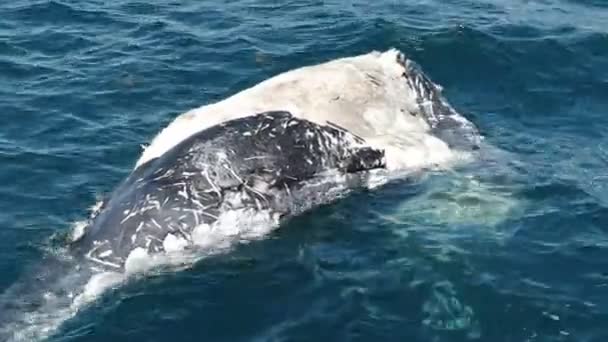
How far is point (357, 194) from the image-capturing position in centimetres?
1534

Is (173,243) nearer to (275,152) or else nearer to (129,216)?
(129,216)

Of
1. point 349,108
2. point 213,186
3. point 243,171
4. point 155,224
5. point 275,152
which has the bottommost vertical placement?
point 155,224

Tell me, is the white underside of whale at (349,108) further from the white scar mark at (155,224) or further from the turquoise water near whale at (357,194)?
the white scar mark at (155,224)

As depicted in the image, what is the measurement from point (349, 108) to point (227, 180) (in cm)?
268

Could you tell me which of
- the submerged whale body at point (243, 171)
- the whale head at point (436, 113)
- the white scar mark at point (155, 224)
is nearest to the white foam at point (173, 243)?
the submerged whale body at point (243, 171)

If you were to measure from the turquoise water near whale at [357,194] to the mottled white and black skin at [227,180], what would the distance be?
433mm

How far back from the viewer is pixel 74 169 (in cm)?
1745

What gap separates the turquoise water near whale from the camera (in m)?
12.8

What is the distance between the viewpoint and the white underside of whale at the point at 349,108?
50.1 feet

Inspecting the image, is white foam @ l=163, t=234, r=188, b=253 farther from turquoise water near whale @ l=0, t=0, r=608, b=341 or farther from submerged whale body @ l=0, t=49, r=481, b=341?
turquoise water near whale @ l=0, t=0, r=608, b=341

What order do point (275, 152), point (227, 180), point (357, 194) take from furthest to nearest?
point (357, 194), point (275, 152), point (227, 180)

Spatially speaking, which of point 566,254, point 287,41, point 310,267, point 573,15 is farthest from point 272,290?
point 573,15

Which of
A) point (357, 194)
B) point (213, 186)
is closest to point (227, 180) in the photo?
point (213, 186)

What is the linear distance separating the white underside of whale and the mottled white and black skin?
32cm
